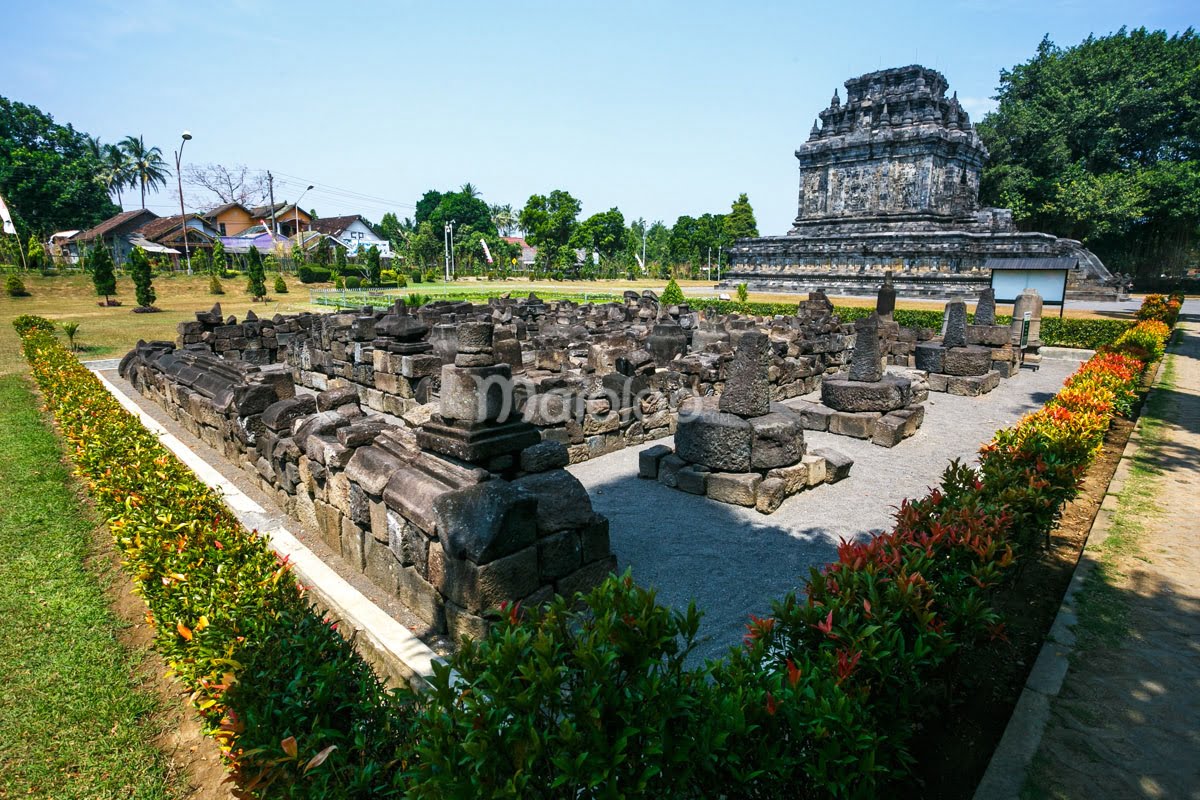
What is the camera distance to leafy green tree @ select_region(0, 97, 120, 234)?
43938 millimetres

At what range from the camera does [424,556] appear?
4371mm

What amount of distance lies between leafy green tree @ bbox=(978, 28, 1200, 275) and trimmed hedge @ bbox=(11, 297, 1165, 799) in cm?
4742

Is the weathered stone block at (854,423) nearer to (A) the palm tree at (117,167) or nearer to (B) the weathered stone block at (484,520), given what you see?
(B) the weathered stone block at (484,520)

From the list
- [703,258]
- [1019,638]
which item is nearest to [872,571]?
[1019,638]

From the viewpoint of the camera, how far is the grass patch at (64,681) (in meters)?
3.13

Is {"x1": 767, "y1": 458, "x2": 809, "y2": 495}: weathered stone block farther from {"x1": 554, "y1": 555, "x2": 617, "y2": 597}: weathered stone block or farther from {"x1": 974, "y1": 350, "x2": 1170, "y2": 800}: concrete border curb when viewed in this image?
{"x1": 554, "y1": 555, "x2": 617, "y2": 597}: weathered stone block

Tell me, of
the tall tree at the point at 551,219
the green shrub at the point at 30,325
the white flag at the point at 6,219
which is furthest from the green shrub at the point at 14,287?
the tall tree at the point at 551,219

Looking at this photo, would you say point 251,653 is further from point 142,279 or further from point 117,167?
point 117,167

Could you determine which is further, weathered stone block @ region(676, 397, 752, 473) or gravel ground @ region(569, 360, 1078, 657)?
weathered stone block @ region(676, 397, 752, 473)

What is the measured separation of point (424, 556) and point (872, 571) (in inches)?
118

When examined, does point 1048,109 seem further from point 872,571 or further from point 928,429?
point 872,571

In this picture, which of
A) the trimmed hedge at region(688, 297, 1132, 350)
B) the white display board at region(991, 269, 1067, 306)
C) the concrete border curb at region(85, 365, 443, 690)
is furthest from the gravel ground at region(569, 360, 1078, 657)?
the trimmed hedge at region(688, 297, 1132, 350)

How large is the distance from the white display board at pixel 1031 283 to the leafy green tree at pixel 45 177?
6016cm

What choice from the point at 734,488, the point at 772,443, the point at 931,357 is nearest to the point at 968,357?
the point at 931,357
